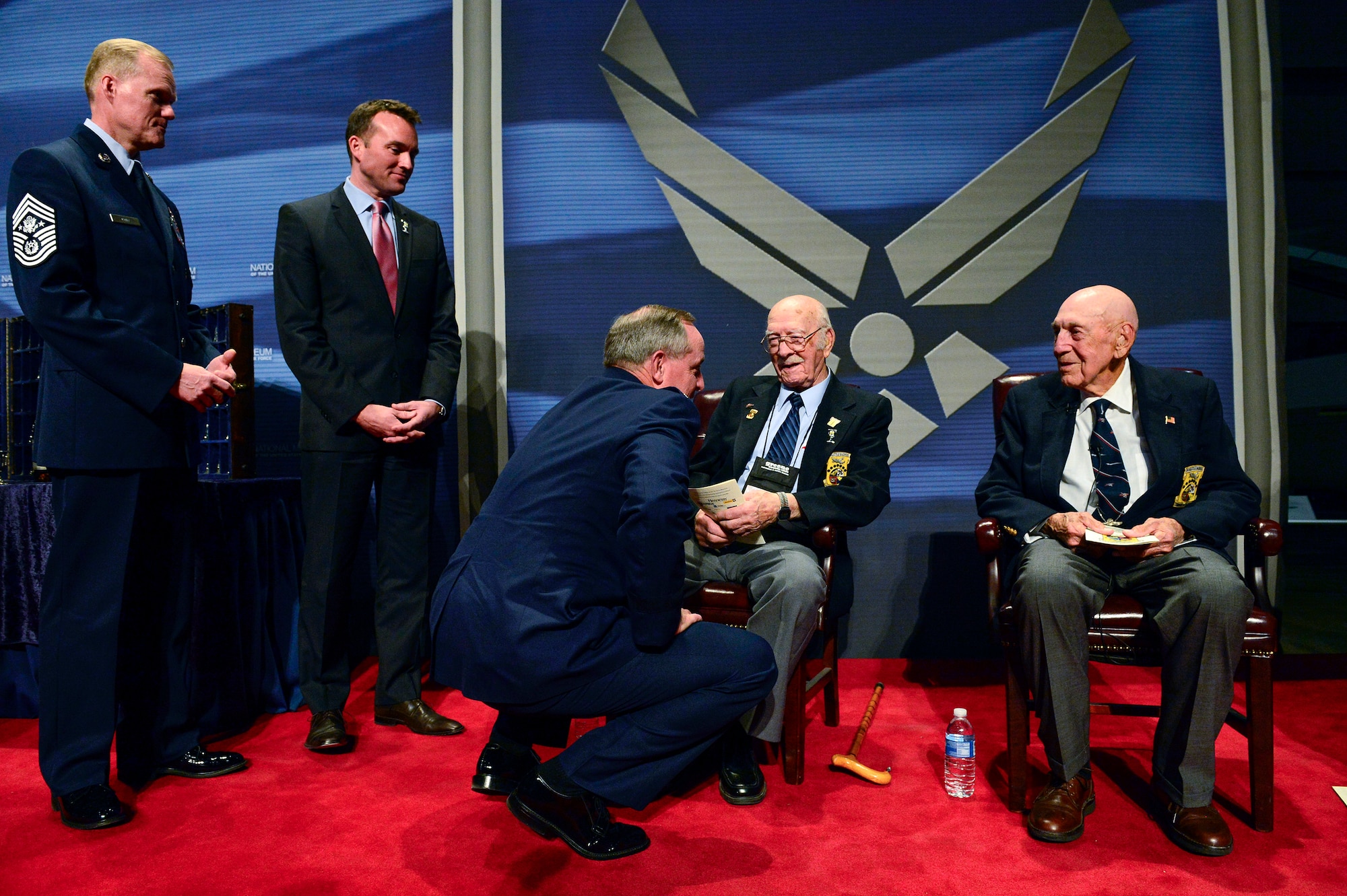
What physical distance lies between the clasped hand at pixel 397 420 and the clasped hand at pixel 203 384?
0.49 meters

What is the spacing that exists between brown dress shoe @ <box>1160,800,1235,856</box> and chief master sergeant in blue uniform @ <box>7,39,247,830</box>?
2383mm

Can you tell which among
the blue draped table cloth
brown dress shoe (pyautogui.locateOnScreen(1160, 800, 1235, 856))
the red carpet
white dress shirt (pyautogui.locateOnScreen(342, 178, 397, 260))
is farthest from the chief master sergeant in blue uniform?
brown dress shoe (pyautogui.locateOnScreen(1160, 800, 1235, 856))

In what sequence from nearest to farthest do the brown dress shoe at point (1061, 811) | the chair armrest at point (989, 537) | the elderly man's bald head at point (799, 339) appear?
the brown dress shoe at point (1061, 811)
the chair armrest at point (989, 537)
the elderly man's bald head at point (799, 339)

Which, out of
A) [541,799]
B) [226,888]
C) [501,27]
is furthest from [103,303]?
[501,27]

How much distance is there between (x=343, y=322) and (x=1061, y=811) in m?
2.35

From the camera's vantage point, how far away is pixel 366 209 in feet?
9.19

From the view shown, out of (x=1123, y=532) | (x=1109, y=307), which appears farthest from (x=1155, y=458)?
(x=1109, y=307)

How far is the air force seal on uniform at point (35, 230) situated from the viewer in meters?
1.98

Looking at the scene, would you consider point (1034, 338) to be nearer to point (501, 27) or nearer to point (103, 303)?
point (501, 27)

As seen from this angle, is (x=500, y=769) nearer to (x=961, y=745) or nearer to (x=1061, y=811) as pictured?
(x=961, y=745)

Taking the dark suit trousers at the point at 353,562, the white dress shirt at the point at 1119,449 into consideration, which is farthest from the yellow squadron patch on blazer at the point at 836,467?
the dark suit trousers at the point at 353,562

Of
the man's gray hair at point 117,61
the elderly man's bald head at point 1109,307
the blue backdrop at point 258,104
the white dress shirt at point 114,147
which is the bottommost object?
the elderly man's bald head at point 1109,307

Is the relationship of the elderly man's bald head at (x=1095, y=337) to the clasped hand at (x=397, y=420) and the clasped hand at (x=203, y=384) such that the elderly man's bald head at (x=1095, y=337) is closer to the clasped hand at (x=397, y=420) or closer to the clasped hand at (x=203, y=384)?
the clasped hand at (x=397, y=420)

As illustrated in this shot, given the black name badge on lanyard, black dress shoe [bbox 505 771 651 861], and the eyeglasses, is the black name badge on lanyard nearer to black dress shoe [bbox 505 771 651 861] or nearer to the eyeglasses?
the eyeglasses
